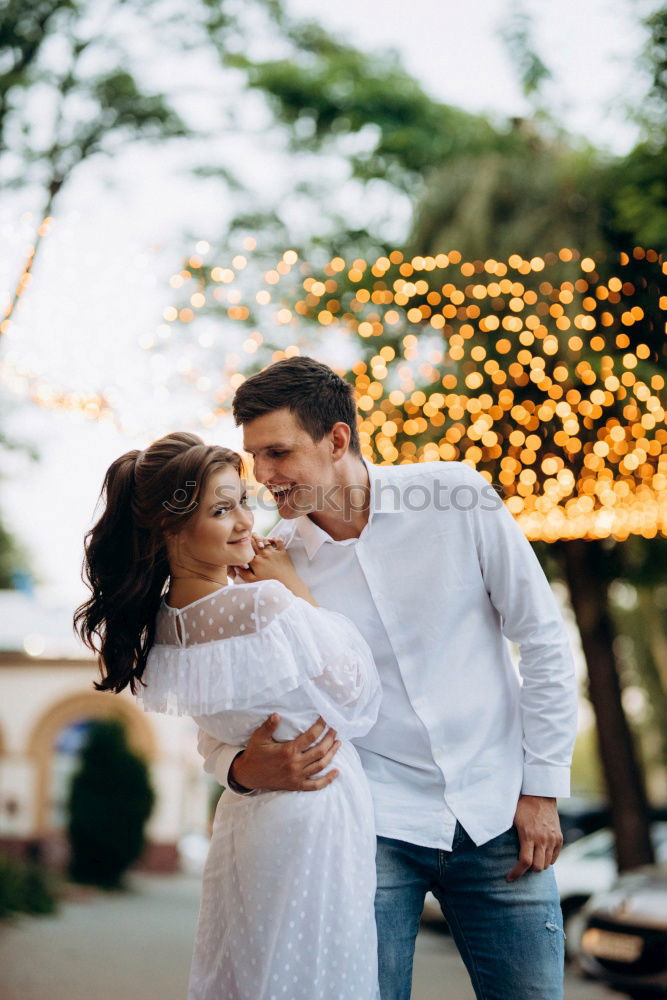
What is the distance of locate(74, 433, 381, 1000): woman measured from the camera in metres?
2.14

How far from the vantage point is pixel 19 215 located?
832cm

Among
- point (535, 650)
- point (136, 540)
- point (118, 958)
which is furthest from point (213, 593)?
point (118, 958)

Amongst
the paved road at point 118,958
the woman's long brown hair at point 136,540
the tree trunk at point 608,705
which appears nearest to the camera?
the woman's long brown hair at point 136,540

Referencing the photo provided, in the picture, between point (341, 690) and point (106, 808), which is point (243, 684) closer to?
point (341, 690)

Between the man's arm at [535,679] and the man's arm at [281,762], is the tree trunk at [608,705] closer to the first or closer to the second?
the man's arm at [535,679]

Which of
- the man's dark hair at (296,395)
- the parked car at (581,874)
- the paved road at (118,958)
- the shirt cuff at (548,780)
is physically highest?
the man's dark hair at (296,395)

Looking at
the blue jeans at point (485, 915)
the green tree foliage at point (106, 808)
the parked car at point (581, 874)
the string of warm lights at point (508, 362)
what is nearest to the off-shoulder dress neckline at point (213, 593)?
the blue jeans at point (485, 915)

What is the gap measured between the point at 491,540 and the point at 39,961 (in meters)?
7.99

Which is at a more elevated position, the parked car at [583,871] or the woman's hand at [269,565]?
the woman's hand at [269,565]

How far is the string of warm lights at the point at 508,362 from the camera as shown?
7734mm

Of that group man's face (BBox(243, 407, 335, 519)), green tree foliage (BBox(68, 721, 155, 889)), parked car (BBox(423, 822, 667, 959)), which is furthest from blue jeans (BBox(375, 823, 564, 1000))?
green tree foliage (BBox(68, 721, 155, 889))

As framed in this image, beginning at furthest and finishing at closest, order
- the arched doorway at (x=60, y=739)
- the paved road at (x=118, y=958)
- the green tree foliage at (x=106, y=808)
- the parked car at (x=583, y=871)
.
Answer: the arched doorway at (x=60, y=739) < the green tree foliage at (x=106, y=808) < the parked car at (x=583, y=871) < the paved road at (x=118, y=958)

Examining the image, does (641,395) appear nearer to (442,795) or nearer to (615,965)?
(615,965)

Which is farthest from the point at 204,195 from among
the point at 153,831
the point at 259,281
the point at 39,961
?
the point at 153,831
